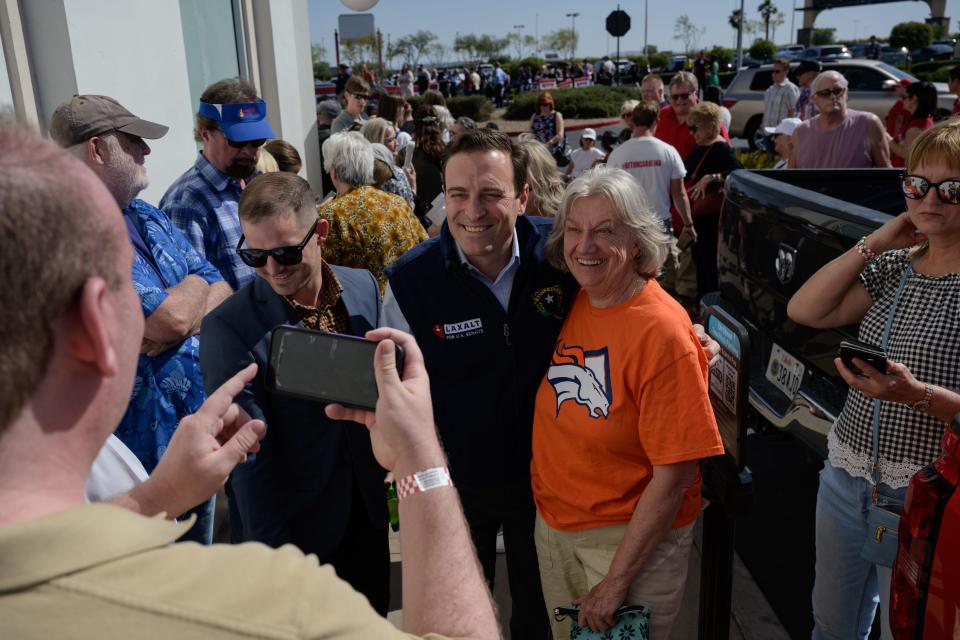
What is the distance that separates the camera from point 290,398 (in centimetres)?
231

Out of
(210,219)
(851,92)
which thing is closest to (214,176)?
(210,219)

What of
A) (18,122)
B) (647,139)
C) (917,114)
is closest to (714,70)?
(917,114)

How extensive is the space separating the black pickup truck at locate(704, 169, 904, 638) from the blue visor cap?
101 inches

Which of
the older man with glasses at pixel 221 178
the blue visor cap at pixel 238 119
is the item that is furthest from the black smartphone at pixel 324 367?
the blue visor cap at pixel 238 119

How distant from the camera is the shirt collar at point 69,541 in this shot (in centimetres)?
73

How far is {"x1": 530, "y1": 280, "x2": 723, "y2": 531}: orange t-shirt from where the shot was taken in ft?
6.81

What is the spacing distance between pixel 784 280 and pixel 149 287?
2.66 m

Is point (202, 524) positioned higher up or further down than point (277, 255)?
further down

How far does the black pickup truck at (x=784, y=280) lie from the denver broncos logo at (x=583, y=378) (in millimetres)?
1310

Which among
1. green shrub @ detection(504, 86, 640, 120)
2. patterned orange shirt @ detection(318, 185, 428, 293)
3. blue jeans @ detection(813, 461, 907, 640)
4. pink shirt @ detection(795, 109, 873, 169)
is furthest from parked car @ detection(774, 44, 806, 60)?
blue jeans @ detection(813, 461, 907, 640)

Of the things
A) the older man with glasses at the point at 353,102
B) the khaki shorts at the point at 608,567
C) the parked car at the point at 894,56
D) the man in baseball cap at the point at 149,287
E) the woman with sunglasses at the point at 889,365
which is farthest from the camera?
the parked car at the point at 894,56

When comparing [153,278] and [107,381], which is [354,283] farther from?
[107,381]

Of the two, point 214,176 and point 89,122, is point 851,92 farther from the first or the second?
point 89,122

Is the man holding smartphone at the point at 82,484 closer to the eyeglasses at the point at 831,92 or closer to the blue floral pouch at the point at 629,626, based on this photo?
the blue floral pouch at the point at 629,626
